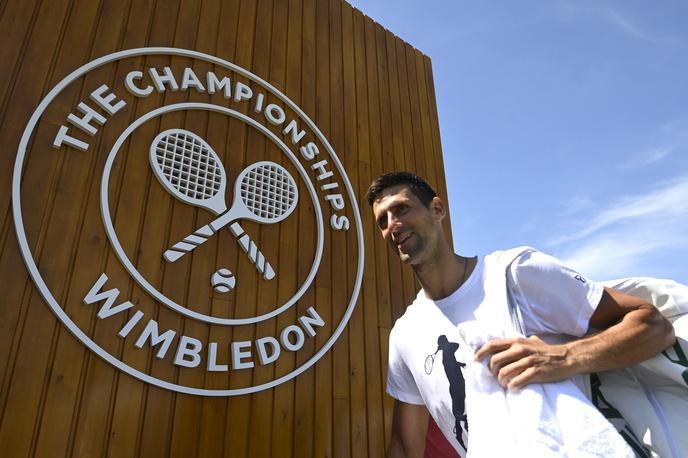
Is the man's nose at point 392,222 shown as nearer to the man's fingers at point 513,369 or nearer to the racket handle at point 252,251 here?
the man's fingers at point 513,369

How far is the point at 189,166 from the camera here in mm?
1746

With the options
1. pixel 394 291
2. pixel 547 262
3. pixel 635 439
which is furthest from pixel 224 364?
pixel 635 439

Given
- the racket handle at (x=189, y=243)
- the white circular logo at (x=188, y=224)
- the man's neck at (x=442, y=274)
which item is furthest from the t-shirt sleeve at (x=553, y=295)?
the racket handle at (x=189, y=243)

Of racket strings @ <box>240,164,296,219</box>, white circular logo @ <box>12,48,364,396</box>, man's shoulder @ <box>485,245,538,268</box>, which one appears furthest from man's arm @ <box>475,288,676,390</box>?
racket strings @ <box>240,164,296,219</box>

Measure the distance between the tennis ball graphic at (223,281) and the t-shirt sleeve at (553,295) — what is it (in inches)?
40.8

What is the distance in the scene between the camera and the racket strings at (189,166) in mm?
1710

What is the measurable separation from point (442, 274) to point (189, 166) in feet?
3.44

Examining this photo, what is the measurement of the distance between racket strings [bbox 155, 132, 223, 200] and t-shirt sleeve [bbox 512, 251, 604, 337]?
46.4 inches

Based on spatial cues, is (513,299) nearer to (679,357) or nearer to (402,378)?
(679,357)

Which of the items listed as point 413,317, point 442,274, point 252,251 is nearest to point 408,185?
point 442,274

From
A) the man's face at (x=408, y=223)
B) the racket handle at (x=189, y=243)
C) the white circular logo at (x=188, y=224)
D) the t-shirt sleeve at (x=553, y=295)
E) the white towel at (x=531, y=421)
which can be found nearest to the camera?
the white towel at (x=531, y=421)

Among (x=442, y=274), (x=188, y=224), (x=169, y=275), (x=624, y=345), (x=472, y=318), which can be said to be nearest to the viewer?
(x=624, y=345)

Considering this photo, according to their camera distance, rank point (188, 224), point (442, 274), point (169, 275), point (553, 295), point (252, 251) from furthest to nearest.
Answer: point (252, 251)
point (188, 224)
point (169, 275)
point (442, 274)
point (553, 295)

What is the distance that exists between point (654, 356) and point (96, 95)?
180 cm
